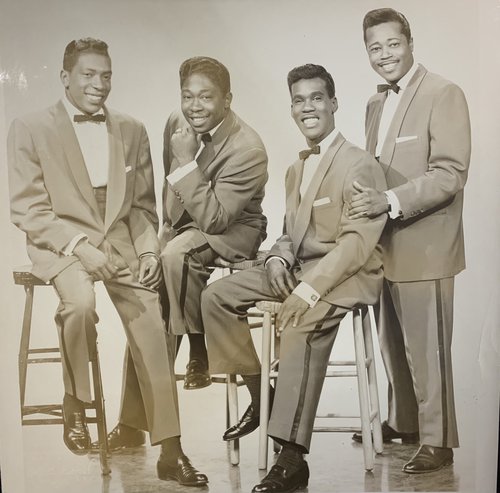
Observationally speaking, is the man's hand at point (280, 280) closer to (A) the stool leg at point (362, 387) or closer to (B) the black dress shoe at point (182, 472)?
(A) the stool leg at point (362, 387)

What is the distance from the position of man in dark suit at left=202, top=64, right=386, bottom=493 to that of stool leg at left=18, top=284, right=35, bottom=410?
2.41 feet

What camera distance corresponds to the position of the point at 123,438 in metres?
3.14

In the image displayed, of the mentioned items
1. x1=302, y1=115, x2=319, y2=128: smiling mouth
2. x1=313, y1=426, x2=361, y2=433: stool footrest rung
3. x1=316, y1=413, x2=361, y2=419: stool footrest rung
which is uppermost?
x1=302, y1=115, x2=319, y2=128: smiling mouth

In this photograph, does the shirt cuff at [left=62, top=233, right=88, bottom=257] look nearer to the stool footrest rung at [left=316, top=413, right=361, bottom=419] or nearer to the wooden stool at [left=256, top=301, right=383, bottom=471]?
the wooden stool at [left=256, top=301, right=383, bottom=471]

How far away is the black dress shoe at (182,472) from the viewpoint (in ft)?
10.1

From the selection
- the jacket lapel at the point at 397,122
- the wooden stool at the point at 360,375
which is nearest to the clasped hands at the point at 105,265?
the wooden stool at the point at 360,375

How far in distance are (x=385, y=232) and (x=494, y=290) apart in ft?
1.75

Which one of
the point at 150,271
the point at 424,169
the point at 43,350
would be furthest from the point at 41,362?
the point at 424,169

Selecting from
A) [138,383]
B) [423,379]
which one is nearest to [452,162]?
[423,379]

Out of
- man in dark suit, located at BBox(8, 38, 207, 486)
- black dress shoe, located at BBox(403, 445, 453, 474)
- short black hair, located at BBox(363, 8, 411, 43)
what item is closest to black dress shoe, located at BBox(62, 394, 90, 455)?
man in dark suit, located at BBox(8, 38, 207, 486)

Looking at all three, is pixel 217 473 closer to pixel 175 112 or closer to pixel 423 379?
pixel 423 379

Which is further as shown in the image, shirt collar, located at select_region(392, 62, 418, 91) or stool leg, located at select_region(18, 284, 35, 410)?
stool leg, located at select_region(18, 284, 35, 410)

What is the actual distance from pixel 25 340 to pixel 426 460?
174 centimetres

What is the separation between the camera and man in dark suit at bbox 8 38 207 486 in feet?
10.1
